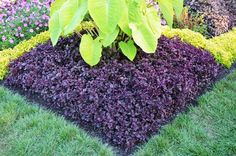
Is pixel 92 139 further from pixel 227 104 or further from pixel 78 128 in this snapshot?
pixel 227 104

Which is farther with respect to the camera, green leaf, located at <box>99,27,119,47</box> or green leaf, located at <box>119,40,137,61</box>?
green leaf, located at <box>119,40,137,61</box>

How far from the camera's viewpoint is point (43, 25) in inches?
170

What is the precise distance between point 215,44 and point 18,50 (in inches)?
81.3

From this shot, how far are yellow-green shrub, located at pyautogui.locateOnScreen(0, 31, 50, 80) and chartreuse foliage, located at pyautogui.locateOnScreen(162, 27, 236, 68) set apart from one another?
4.26 ft

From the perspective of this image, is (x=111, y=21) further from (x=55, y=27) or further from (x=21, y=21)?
(x=21, y=21)

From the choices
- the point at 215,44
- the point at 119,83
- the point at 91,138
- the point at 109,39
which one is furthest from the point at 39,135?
the point at 215,44

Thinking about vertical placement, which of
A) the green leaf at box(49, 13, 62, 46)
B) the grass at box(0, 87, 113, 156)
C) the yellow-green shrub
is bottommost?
the grass at box(0, 87, 113, 156)

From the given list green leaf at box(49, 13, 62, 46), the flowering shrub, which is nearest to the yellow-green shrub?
the flowering shrub

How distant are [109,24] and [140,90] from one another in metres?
0.64

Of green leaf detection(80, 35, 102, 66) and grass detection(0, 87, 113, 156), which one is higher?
green leaf detection(80, 35, 102, 66)

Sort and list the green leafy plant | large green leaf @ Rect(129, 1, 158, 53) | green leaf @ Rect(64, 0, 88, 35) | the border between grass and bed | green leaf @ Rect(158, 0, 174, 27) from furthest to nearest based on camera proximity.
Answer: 1. the green leafy plant
2. the border between grass and bed
3. green leaf @ Rect(158, 0, 174, 27)
4. large green leaf @ Rect(129, 1, 158, 53)
5. green leaf @ Rect(64, 0, 88, 35)

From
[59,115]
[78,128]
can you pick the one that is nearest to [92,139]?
[78,128]

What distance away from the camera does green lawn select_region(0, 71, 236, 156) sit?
2.63m

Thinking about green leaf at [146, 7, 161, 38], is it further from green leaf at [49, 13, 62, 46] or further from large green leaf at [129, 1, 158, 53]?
green leaf at [49, 13, 62, 46]
